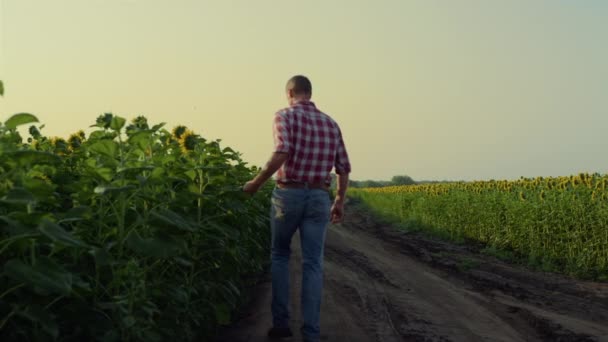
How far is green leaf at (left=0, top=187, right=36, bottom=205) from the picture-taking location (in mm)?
2588

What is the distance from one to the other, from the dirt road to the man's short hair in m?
2.16

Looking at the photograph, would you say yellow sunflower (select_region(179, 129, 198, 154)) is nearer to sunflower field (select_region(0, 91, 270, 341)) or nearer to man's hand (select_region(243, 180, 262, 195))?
sunflower field (select_region(0, 91, 270, 341))

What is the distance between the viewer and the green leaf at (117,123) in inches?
146

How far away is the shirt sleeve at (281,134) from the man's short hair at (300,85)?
300 mm

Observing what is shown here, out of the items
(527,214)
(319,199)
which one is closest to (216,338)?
(319,199)

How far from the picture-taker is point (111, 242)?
3.81m

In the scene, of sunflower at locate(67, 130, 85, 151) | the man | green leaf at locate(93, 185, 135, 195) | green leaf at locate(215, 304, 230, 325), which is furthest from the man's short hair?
sunflower at locate(67, 130, 85, 151)

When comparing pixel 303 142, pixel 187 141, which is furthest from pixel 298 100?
pixel 187 141

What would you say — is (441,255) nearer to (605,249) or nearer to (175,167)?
(605,249)

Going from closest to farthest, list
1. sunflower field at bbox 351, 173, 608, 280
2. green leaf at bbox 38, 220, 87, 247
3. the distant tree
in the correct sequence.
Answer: green leaf at bbox 38, 220, 87, 247 < sunflower field at bbox 351, 173, 608, 280 < the distant tree

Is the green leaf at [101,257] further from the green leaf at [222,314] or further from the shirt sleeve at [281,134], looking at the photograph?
the shirt sleeve at [281,134]

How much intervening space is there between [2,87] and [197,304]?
286cm

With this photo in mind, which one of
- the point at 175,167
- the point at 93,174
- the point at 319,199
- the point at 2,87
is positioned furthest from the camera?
the point at 319,199

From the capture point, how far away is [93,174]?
3.87m
